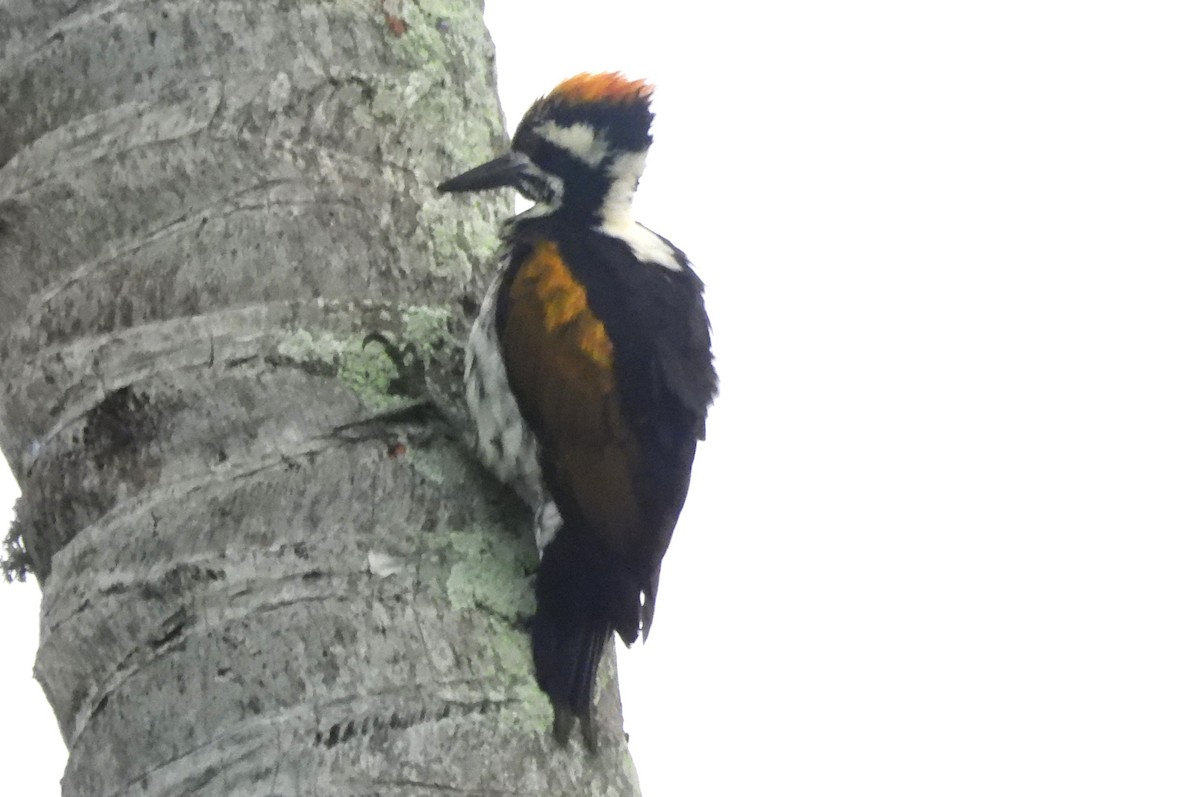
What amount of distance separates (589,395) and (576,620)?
0.65 meters

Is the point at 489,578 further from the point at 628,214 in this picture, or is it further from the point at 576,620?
the point at 628,214

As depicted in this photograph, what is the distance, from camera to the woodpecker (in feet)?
9.50

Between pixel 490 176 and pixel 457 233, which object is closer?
pixel 457 233

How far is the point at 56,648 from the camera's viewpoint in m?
2.34

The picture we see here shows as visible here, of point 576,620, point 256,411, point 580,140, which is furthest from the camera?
point 580,140

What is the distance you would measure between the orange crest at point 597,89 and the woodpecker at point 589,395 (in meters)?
0.23

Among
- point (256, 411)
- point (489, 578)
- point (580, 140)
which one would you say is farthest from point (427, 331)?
point (580, 140)

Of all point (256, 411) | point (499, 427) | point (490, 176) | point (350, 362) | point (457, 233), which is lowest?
point (256, 411)

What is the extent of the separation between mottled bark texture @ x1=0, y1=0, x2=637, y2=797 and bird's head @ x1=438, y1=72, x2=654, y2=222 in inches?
19.3

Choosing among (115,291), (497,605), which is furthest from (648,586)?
(115,291)

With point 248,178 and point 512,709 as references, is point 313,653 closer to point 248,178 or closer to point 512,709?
point 512,709

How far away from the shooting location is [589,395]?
3.13 m

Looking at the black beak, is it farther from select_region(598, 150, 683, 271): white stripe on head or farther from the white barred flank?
select_region(598, 150, 683, 271): white stripe on head

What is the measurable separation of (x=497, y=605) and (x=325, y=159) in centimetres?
93
